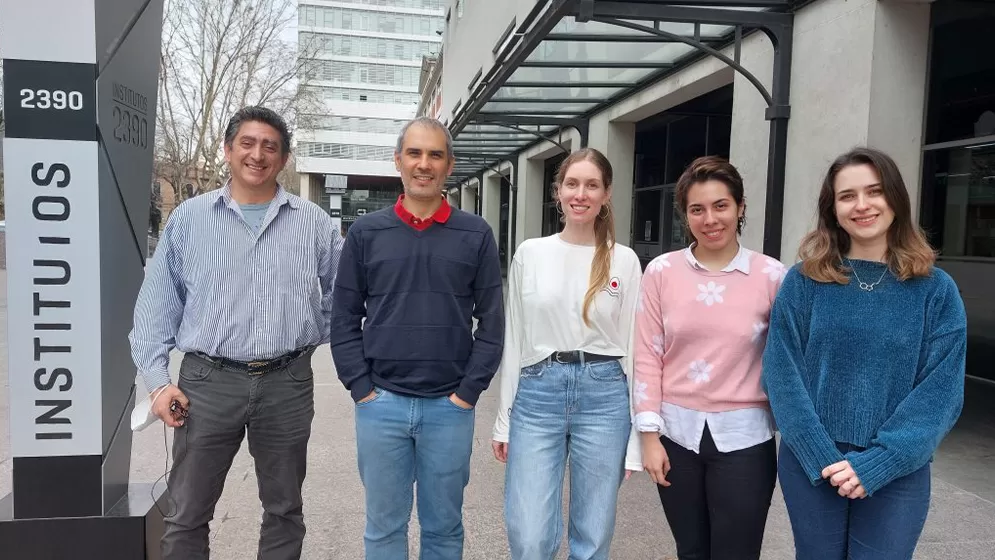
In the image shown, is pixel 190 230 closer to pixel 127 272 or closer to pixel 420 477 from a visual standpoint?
pixel 127 272

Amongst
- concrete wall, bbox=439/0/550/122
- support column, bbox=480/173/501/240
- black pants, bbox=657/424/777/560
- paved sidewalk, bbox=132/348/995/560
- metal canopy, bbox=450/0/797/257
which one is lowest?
paved sidewalk, bbox=132/348/995/560

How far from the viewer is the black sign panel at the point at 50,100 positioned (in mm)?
2605

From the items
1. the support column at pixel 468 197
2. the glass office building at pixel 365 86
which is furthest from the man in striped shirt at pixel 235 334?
the glass office building at pixel 365 86

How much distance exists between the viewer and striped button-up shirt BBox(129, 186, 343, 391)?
260cm

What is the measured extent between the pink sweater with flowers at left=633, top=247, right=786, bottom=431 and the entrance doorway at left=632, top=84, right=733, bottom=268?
718 cm

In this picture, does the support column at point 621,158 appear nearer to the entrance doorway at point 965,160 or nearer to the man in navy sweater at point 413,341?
the entrance doorway at point 965,160

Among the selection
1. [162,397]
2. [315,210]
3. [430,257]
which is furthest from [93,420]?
[430,257]

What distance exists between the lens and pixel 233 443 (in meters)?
2.70

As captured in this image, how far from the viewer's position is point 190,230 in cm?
266

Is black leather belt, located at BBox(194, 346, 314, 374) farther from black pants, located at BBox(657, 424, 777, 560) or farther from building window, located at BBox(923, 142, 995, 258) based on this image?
building window, located at BBox(923, 142, 995, 258)

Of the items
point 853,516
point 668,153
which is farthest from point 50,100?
point 668,153

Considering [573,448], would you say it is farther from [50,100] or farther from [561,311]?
[50,100]

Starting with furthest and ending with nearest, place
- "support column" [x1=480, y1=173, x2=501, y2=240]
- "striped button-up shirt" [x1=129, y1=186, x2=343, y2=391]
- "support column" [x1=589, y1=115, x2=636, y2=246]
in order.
→ "support column" [x1=480, y1=173, x2=501, y2=240] < "support column" [x1=589, y1=115, x2=636, y2=246] < "striped button-up shirt" [x1=129, y1=186, x2=343, y2=391]

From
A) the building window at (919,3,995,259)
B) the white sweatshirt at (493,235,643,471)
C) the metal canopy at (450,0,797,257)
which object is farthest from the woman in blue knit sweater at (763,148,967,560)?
the metal canopy at (450,0,797,257)
